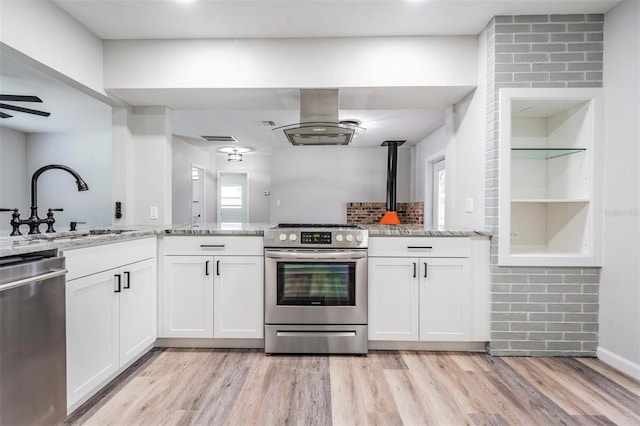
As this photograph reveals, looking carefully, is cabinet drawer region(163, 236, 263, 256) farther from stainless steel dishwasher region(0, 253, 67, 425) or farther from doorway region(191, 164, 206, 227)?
doorway region(191, 164, 206, 227)

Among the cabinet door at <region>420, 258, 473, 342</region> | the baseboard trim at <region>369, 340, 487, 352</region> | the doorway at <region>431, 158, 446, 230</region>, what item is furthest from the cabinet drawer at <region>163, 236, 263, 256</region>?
the doorway at <region>431, 158, 446, 230</region>

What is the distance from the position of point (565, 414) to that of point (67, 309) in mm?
2514

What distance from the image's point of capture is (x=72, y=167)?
5.50 metres

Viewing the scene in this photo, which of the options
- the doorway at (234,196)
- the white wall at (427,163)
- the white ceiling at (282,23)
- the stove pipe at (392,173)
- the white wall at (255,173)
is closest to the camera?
the white ceiling at (282,23)

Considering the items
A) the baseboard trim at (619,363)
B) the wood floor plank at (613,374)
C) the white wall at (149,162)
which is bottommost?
the wood floor plank at (613,374)

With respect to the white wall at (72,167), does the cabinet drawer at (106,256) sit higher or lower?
lower

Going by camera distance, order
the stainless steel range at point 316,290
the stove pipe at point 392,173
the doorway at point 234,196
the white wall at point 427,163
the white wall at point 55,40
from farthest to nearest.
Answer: the doorway at point 234,196 < the stove pipe at point 392,173 < the white wall at point 427,163 < the stainless steel range at point 316,290 < the white wall at point 55,40

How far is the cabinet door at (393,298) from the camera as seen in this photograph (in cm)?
234

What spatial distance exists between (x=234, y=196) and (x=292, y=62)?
5.53 metres

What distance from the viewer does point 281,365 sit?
217cm

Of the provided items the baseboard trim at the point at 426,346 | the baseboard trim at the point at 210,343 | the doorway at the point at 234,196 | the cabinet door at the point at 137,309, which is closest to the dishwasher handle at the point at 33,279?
the cabinet door at the point at 137,309

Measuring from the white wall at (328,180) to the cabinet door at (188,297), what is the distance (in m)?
4.00

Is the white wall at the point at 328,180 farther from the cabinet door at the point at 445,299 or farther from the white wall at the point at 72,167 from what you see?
→ the cabinet door at the point at 445,299

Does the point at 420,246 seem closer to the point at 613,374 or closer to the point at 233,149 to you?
the point at 613,374
